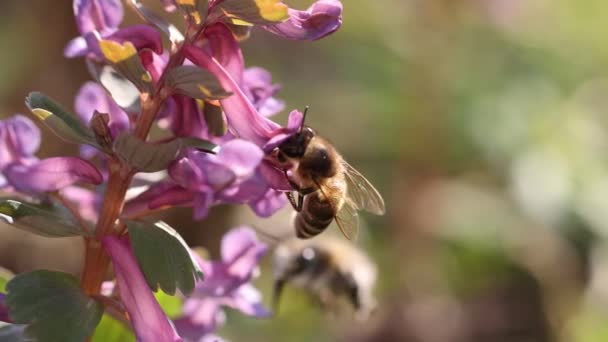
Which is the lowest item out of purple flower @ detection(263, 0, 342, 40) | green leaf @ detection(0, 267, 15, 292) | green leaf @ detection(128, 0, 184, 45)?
green leaf @ detection(0, 267, 15, 292)

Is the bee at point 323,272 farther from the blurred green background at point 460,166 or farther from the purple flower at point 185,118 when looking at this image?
the purple flower at point 185,118

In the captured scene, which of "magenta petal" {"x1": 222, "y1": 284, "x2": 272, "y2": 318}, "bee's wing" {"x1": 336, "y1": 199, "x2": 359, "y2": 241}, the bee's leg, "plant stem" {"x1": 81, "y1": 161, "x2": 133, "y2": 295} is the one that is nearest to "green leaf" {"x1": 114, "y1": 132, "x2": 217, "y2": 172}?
"plant stem" {"x1": 81, "y1": 161, "x2": 133, "y2": 295}

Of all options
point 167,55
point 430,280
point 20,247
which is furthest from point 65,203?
point 430,280

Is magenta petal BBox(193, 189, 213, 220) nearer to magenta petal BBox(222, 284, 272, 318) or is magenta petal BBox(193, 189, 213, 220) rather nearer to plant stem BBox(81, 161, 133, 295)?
plant stem BBox(81, 161, 133, 295)

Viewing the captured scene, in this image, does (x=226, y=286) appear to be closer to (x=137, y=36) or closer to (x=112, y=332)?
(x=112, y=332)

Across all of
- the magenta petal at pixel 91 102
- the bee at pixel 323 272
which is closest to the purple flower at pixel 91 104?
the magenta petal at pixel 91 102
